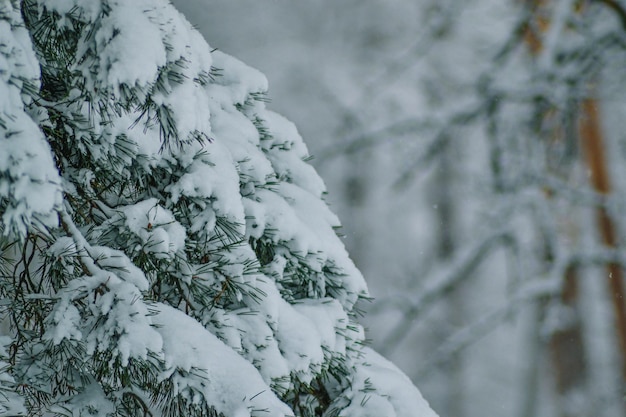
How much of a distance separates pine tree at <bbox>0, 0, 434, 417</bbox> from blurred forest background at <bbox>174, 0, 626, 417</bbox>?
3.82 m

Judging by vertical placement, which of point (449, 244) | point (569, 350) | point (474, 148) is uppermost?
point (474, 148)

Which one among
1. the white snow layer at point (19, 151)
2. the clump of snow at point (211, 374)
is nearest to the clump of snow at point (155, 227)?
the clump of snow at point (211, 374)

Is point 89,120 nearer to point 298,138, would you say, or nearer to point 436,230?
point 298,138

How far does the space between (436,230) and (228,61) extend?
11.1 m

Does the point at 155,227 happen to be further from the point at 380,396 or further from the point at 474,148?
the point at 474,148

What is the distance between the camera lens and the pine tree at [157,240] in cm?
135

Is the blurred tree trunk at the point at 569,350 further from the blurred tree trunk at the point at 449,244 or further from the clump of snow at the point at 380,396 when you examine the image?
the clump of snow at the point at 380,396

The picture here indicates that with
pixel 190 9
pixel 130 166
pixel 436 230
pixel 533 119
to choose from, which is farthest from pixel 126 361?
pixel 436 230

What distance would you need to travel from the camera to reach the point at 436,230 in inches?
502

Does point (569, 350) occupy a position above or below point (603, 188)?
below

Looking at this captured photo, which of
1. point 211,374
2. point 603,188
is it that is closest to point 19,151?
point 211,374

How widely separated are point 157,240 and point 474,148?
814 cm

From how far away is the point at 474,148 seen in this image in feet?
30.2

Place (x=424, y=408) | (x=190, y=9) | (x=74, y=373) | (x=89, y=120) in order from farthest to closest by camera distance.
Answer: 1. (x=190, y=9)
2. (x=424, y=408)
3. (x=74, y=373)
4. (x=89, y=120)
